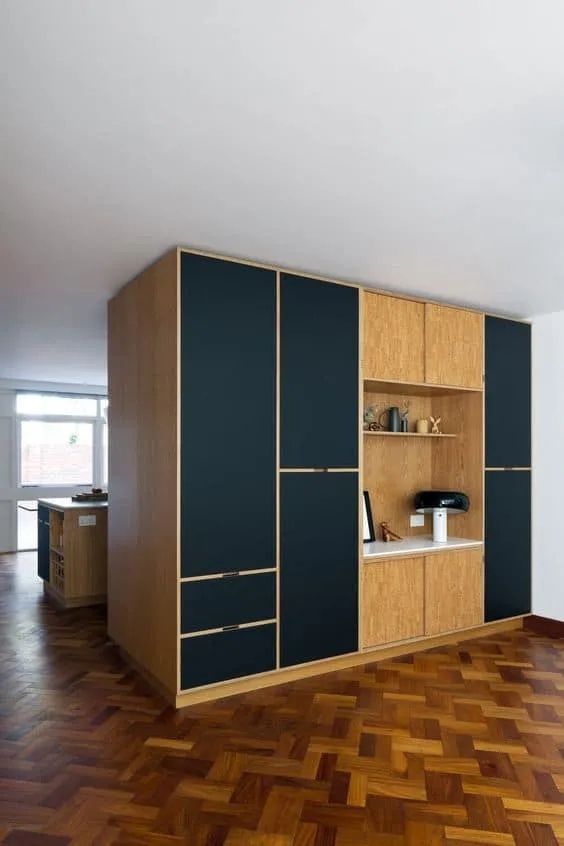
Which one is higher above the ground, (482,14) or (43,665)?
(482,14)

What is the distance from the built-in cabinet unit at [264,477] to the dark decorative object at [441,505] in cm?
16

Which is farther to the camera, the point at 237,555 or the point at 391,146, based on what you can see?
the point at 237,555

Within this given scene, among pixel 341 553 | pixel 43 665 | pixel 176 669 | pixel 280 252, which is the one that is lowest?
pixel 43 665

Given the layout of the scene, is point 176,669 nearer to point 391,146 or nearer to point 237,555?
point 237,555

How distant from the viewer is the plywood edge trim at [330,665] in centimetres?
353

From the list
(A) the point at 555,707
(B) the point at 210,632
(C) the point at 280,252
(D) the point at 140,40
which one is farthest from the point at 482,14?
(A) the point at 555,707

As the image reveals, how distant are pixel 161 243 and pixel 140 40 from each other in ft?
5.73

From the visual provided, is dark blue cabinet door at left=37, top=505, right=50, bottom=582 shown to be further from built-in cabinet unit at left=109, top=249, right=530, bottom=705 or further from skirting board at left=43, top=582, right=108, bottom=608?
built-in cabinet unit at left=109, top=249, right=530, bottom=705

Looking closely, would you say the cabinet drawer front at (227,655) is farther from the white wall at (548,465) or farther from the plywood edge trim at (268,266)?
the white wall at (548,465)

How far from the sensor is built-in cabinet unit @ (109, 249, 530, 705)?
11.5 ft

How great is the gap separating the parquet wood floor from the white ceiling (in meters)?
2.56

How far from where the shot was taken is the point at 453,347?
4.73m

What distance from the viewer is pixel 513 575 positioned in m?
5.05

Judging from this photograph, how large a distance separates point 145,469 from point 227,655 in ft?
3.96
